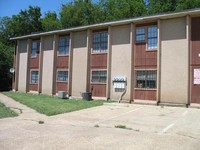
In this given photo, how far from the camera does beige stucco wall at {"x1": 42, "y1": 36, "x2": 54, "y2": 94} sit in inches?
1179

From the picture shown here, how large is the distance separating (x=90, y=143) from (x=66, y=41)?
20.4m

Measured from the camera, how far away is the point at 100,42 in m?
25.9

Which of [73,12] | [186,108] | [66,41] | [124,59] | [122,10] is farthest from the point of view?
A: [73,12]

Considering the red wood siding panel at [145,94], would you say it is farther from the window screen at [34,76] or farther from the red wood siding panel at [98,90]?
the window screen at [34,76]

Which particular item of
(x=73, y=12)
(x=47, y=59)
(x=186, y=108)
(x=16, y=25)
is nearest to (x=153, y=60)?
(x=186, y=108)

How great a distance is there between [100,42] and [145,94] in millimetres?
6238

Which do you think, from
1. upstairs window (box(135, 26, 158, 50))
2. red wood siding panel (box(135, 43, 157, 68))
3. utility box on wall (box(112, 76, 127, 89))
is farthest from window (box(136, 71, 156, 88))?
upstairs window (box(135, 26, 158, 50))

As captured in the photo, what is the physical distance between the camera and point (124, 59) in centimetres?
2386

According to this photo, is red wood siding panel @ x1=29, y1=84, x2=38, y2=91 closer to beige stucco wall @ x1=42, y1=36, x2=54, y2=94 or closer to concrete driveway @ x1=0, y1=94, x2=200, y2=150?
beige stucco wall @ x1=42, y1=36, x2=54, y2=94

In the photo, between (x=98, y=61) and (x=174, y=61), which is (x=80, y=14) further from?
(x=174, y=61)

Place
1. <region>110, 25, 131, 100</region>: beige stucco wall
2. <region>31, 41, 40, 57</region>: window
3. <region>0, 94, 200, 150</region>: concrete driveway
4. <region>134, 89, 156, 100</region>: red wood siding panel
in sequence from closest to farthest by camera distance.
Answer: <region>0, 94, 200, 150</region>: concrete driveway < <region>134, 89, 156, 100</region>: red wood siding panel < <region>110, 25, 131, 100</region>: beige stucco wall < <region>31, 41, 40, 57</region>: window

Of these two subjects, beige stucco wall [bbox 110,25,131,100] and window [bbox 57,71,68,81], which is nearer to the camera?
beige stucco wall [bbox 110,25,131,100]

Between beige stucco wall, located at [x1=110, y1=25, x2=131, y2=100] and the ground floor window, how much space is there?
71 cm

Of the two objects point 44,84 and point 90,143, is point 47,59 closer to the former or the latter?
point 44,84
